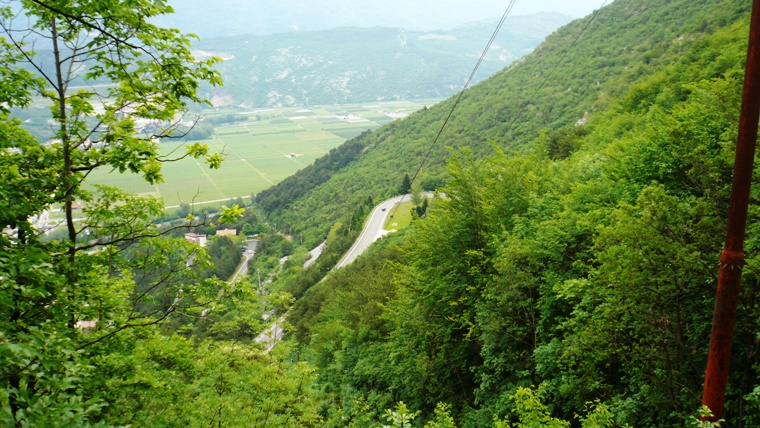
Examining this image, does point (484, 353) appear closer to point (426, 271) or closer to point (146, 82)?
point (426, 271)

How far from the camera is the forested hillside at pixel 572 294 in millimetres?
7508

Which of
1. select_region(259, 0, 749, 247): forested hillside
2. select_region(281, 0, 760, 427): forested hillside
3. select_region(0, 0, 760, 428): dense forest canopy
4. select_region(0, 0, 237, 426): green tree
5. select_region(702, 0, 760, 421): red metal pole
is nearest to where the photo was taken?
select_region(702, 0, 760, 421): red metal pole

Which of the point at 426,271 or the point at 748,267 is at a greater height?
the point at 748,267

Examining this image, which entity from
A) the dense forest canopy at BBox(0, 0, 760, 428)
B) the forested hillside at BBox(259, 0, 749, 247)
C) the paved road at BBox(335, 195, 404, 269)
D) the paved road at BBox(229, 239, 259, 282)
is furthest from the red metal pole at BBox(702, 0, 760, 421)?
the paved road at BBox(229, 239, 259, 282)

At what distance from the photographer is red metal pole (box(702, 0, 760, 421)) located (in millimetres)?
4504

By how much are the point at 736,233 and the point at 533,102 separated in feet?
273

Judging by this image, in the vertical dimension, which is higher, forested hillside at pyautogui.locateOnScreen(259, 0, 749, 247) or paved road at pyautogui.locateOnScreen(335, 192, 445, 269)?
forested hillside at pyautogui.locateOnScreen(259, 0, 749, 247)

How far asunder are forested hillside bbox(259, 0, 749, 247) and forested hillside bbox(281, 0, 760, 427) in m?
25.7

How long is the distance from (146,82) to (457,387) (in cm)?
1362

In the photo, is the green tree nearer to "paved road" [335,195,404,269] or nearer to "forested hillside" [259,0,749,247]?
"forested hillside" [259,0,749,247]

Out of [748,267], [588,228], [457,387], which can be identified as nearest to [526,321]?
[588,228]

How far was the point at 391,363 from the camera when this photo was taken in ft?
58.6

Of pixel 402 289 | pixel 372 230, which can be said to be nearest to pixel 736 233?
pixel 402 289

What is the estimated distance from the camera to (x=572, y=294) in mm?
9844
